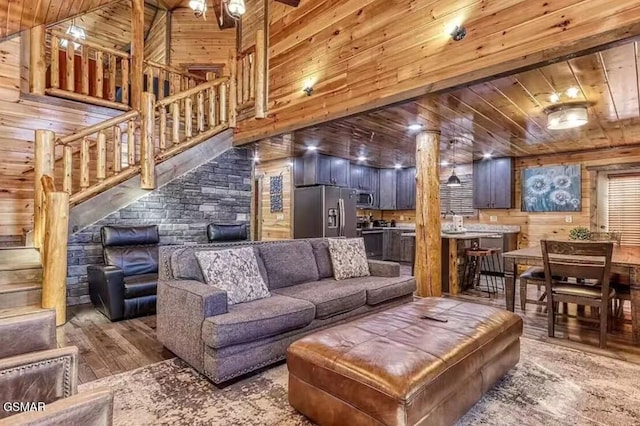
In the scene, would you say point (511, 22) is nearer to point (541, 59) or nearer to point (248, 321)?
point (541, 59)

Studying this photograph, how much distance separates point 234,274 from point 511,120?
3.77 m

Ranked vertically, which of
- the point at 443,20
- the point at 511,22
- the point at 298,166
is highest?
the point at 443,20

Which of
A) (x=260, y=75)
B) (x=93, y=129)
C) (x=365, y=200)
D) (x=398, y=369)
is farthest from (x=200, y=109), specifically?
(x=398, y=369)

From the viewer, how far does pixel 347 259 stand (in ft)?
12.8

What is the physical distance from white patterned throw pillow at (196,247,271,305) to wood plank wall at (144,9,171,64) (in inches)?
254

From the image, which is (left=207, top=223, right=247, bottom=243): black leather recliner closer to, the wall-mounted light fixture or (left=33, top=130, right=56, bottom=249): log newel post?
(left=33, top=130, right=56, bottom=249): log newel post

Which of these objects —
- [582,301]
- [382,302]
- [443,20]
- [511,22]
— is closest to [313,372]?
[382,302]

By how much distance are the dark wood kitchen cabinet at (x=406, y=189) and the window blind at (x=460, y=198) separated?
71 centimetres

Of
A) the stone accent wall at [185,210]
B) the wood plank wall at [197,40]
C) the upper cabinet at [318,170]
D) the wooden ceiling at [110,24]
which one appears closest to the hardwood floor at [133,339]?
the stone accent wall at [185,210]

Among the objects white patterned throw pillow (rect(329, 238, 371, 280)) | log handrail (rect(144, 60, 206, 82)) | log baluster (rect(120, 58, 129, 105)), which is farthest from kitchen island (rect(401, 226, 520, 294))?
log baluster (rect(120, 58, 129, 105))

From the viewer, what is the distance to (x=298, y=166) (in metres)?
7.29

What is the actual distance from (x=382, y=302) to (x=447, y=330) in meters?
1.50

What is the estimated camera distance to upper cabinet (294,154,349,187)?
22.9 feet

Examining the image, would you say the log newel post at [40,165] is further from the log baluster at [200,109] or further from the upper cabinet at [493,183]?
the upper cabinet at [493,183]
